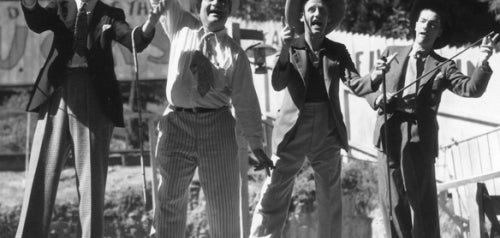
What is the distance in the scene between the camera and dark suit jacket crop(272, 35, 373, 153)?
4.84 m

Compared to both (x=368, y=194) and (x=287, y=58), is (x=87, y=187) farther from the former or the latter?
(x=368, y=194)

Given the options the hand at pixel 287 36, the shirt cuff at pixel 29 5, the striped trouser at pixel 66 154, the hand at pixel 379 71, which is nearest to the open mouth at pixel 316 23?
the hand at pixel 287 36

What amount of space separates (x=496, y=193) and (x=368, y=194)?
6.89 ft

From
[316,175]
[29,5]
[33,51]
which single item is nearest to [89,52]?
[29,5]

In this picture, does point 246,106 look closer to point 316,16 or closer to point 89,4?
point 316,16

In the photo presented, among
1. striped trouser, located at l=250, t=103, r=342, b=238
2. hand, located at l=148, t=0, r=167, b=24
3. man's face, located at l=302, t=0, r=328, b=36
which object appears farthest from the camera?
man's face, located at l=302, t=0, r=328, b=36

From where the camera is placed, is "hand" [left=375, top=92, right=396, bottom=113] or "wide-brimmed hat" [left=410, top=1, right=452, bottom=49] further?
"wide-brimmed hat" [left=410, top=1, right=452, bottom=49]

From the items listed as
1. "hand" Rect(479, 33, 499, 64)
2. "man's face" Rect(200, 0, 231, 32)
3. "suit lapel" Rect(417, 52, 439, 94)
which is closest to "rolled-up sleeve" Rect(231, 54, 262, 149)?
"man's face" Rect(200, 0, 231, 32)

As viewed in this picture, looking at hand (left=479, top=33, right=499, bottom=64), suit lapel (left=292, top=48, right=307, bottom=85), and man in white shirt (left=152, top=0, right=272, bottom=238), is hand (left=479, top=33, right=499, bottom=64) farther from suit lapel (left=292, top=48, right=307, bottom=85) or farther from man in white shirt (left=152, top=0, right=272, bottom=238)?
man in white shirt (left=152, top=0, right=272, bottom=238)

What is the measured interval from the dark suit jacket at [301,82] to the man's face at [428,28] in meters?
0.48

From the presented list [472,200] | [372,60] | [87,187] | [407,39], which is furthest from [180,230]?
[407,39]

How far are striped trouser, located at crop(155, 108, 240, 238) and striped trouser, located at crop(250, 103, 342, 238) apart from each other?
18 cm

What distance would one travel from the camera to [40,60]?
34.0 ft

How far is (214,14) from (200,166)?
811 mm
